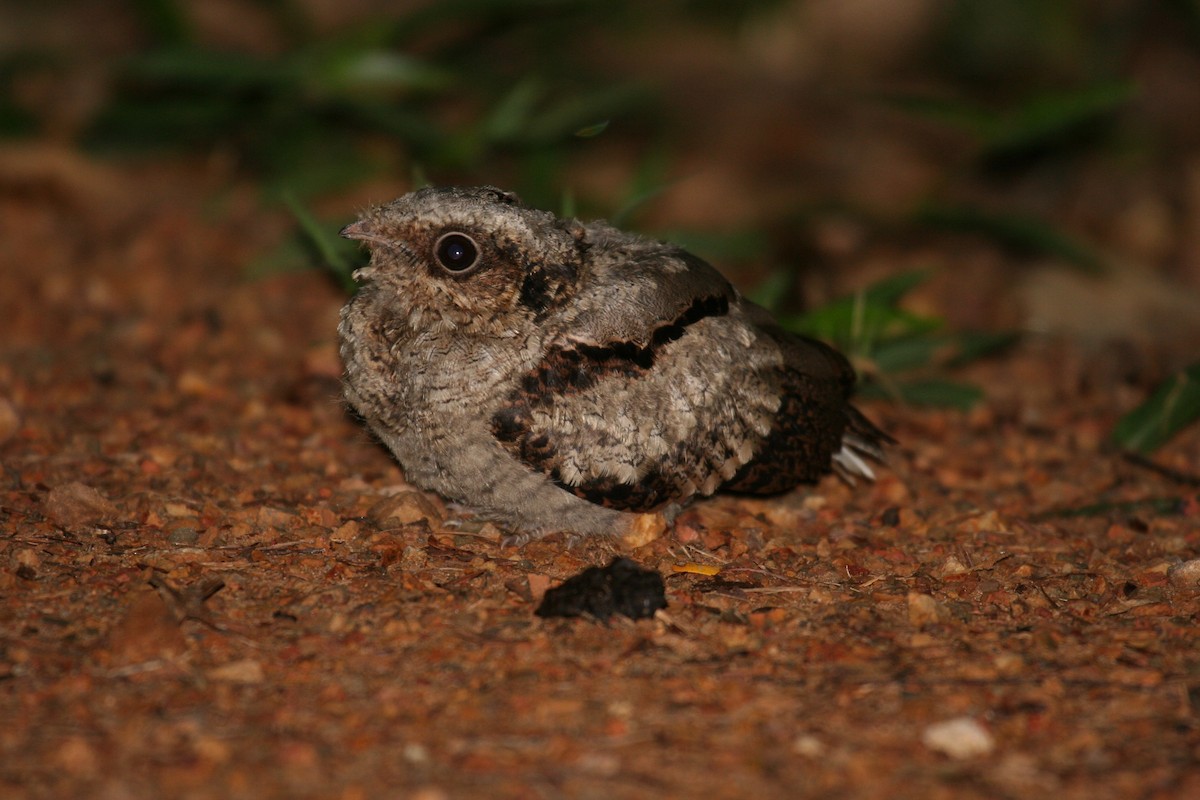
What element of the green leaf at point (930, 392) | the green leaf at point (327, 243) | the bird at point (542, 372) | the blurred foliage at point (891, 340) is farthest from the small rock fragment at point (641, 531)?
the green leaf at point (930, 392)

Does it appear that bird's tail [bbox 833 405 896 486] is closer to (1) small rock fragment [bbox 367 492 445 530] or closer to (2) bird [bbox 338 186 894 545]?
(2) bird [bbox 338 186 894 545]

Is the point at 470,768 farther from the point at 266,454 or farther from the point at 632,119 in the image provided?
the point at 632,119

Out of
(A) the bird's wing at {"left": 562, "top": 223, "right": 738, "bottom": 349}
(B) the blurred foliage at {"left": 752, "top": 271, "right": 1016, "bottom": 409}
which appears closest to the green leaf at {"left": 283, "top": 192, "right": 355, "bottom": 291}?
(A) the bird's wing at {"left": 562, "top": 223, "right": 738, "bottom": 349}

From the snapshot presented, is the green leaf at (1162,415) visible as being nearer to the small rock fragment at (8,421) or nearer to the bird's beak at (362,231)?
the bird's beak at (362,231)

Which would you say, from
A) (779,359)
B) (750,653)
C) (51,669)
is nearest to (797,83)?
(779,359)

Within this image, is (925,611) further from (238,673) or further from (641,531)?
(238,673)

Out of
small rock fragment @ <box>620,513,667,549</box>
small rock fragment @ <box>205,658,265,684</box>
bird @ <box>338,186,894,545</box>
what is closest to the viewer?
small rock fragment @ <box>205,658,265,684</box>
